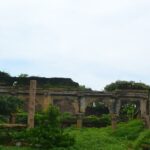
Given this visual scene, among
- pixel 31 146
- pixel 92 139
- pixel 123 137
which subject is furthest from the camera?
pixel 123 137

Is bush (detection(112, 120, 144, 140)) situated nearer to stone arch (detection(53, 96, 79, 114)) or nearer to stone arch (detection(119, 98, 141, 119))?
stone arch (detection(119, 98, 141, 119))

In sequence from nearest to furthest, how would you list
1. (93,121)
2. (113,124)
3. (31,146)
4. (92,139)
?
(31,146) → (92,139) → (113,124) → (93,121)

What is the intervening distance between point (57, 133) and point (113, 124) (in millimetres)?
9623

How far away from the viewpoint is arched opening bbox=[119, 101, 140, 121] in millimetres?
44416

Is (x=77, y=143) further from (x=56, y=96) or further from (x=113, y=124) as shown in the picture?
(x=56, y=96)

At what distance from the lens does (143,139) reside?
22.9m

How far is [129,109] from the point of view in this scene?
46188 millimetres

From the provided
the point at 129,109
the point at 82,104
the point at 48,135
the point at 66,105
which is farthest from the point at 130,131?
the point at 66,105

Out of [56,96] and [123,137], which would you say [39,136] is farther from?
[56,96]

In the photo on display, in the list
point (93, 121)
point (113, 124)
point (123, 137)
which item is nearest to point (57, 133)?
point (123, 137)

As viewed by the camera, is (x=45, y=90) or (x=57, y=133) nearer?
(x=57, y=133)

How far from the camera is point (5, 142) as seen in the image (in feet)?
75.7

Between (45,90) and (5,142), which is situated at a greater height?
(45,90)

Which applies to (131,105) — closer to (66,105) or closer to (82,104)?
(82,104)
